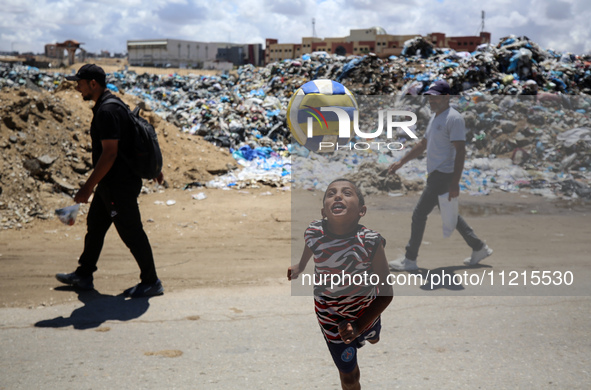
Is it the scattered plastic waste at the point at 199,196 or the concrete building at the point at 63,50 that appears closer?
the scattered plastic waste at the point at 199,196

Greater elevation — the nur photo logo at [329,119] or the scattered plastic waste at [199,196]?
the nur photo logo at [329,119]

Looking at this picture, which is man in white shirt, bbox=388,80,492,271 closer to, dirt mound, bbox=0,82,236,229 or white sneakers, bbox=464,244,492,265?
white sneakers, bbox=464,244,492,265

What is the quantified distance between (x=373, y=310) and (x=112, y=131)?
284 cm

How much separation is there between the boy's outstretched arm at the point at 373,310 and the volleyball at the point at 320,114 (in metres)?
0.35

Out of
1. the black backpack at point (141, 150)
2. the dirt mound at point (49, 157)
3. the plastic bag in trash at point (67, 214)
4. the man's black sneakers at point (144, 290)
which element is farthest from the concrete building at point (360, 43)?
the plastic bag in trash at point (67, 214)

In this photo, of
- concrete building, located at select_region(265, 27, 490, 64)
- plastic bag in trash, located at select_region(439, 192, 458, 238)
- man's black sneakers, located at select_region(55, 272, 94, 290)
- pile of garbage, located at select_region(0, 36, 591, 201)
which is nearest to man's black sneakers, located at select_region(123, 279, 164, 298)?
man's black sneakers, located at select_region(55, 272, 94, 290)

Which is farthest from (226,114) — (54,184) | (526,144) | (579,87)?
(579,87)

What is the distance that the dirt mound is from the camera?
23.9ft

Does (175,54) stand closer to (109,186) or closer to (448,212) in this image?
(109,186)

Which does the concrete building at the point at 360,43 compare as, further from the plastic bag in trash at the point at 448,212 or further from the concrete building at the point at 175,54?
the plastic bag in trash at the point at 448,212

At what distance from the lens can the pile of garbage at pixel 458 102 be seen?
1105 cm

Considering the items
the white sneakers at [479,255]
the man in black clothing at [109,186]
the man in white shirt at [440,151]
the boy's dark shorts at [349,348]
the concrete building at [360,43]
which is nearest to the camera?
the boy's dark shorts at [349,348]

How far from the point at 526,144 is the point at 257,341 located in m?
9.98

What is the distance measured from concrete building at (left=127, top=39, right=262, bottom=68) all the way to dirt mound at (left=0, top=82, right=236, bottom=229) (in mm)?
48022
